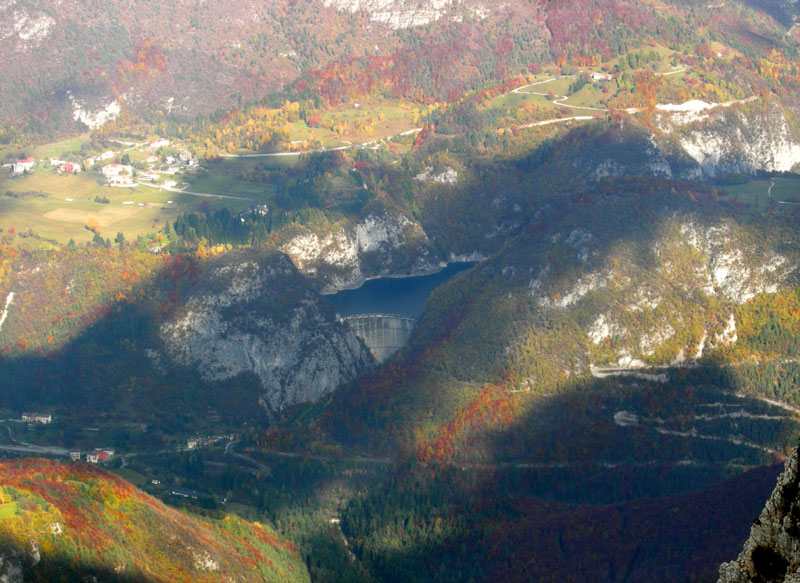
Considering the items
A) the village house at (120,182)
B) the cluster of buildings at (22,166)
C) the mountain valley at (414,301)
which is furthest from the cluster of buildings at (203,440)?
the cluster of buildings at (22,166)

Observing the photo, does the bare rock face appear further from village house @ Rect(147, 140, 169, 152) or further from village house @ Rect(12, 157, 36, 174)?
village house @ Rect(147, 140, 169, 152)

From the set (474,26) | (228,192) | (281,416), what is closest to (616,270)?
(281,416)

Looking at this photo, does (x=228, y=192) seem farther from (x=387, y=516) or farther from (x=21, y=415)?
(x=387, y=516)

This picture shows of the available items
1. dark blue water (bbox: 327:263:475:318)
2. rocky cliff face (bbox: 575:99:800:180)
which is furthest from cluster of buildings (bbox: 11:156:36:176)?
rocky cliff face (bbox: 575:99:800:180)

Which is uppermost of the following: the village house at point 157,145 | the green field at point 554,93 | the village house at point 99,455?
the green field at point 554,93

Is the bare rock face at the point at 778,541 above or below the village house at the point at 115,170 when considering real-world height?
above

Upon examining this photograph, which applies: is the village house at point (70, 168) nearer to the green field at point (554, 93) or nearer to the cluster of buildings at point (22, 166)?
the cluster of buildings at point (22, 166)

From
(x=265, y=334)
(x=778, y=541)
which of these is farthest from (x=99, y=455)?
(x=778, y=541)
